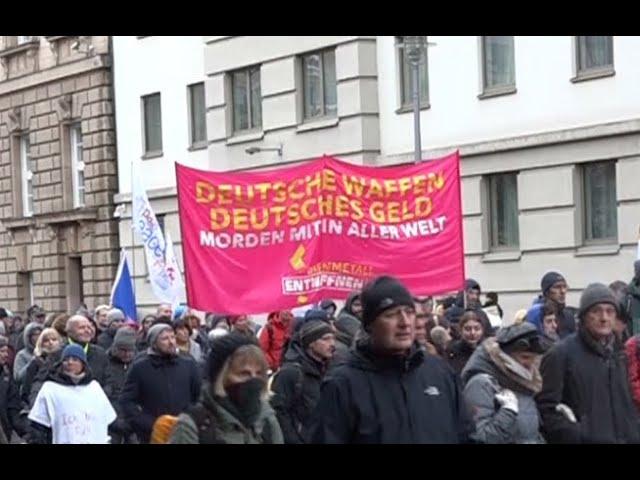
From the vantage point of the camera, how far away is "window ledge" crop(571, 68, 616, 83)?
920 inches

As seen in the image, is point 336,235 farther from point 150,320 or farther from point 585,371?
point 585,371

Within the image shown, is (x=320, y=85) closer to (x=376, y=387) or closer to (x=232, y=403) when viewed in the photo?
(x=232, y=403)

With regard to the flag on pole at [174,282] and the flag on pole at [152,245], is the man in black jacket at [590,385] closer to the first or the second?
the flag on pole at [174,282]

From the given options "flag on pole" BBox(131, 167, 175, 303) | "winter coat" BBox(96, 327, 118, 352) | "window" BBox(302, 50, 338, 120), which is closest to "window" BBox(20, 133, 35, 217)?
"window" BBox(302, 50, 338, 120)

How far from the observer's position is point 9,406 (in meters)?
13.1

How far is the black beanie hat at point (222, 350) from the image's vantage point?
6.09 m

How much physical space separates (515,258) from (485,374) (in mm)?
18125

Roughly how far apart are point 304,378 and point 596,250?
1493 cm

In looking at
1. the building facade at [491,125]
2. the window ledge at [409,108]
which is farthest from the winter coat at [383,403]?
the window ledge at [409,108]

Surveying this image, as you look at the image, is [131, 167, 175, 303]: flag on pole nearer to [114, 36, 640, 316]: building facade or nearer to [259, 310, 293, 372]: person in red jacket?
[114, 36, 640, 316]: building facade

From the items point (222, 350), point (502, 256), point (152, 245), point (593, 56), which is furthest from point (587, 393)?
point (502, 256)

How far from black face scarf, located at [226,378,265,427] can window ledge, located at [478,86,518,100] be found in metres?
19.6

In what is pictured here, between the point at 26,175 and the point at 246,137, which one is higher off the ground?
the point at 246,137

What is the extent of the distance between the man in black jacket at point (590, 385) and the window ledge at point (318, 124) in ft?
71.7
